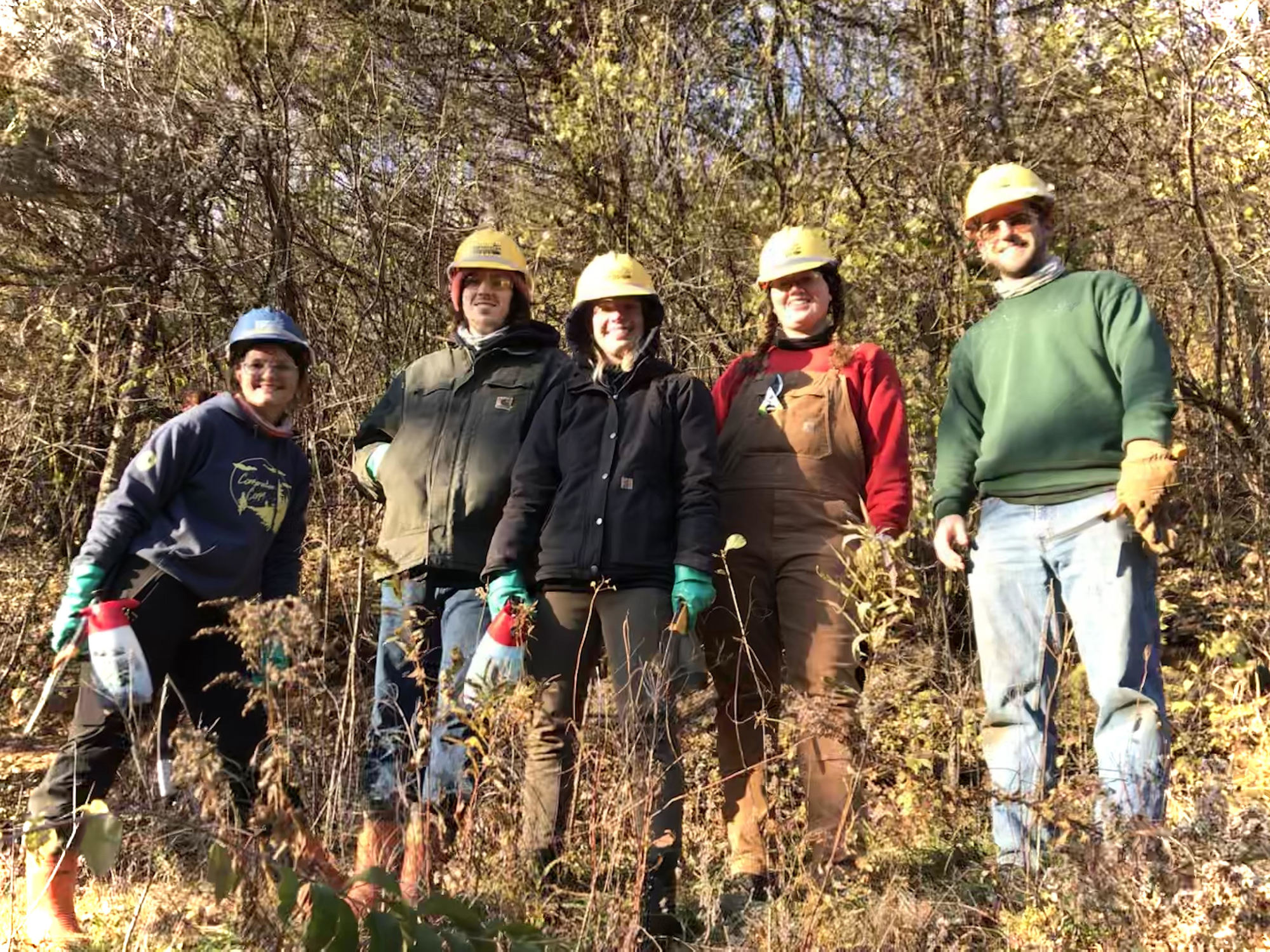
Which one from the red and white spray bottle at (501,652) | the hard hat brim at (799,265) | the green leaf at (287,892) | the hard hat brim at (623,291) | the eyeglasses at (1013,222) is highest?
the eyeglasses at (1013,222)

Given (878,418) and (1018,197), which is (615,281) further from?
(1018,197)

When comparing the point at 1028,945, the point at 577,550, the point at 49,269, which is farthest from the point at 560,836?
the point at 49,269

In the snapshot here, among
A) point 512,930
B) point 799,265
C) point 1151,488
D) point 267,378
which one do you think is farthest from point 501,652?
point 1151,488

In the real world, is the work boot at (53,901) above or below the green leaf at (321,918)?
below

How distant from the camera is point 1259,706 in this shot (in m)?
4.86

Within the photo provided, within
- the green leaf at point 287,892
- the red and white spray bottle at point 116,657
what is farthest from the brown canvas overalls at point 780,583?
the red and white spray bottle at point 116,657

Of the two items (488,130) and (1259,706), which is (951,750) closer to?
(1259,706)

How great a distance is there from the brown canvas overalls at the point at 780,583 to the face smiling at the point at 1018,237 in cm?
63

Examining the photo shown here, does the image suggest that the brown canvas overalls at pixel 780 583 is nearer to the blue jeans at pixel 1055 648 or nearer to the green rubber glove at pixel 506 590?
the blue jeans at pixel 1055 648

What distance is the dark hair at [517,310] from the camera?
3.74 meters

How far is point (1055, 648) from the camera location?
298 cm

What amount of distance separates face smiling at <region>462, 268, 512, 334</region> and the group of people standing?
0.6 inches

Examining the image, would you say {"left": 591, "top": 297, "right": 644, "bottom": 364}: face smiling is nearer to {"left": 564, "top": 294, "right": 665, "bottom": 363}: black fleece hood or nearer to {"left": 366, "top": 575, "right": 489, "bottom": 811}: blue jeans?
{"left": 564, "top": 294, "right": 665, "bottom": 363}: black fleece hood

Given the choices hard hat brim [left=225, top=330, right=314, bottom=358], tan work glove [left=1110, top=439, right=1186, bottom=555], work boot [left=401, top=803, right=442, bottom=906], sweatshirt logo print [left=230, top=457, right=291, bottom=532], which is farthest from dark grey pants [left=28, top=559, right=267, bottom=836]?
tan work glove [left=1110, top=439, right=1186, bottom=555]
